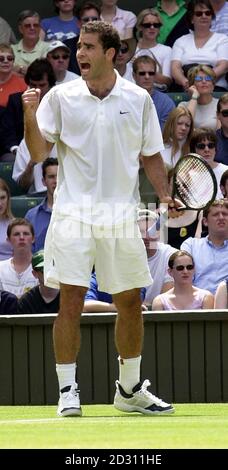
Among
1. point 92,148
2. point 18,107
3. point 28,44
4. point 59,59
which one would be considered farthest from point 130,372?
point 28,44

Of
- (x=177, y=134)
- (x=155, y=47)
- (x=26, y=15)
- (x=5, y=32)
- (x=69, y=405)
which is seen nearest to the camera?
(x=69, y=405)

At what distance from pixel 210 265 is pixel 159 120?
2.79 m

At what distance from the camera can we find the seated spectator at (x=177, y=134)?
13.6 metres

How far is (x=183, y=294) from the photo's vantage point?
11.7m

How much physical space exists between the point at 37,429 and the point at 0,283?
5.35 m

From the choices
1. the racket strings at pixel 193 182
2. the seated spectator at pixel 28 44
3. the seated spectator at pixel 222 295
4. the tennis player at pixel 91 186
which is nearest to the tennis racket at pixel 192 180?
the racket strings at pixel 193 182

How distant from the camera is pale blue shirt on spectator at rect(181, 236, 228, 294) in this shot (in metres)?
12.2

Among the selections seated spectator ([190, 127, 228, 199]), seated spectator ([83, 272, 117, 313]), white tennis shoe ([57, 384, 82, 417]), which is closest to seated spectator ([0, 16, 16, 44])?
seated spectator ([190, 127, 228, 199])

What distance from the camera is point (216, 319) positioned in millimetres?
10789

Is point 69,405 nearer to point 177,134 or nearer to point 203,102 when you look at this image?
point 177,134

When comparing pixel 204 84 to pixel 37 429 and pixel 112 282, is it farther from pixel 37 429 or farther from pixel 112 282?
pixel 37 429

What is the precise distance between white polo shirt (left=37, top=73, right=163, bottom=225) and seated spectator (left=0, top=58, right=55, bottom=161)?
635cm

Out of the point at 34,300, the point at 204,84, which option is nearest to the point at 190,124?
the point at 204,84

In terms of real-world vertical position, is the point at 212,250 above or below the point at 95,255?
below
